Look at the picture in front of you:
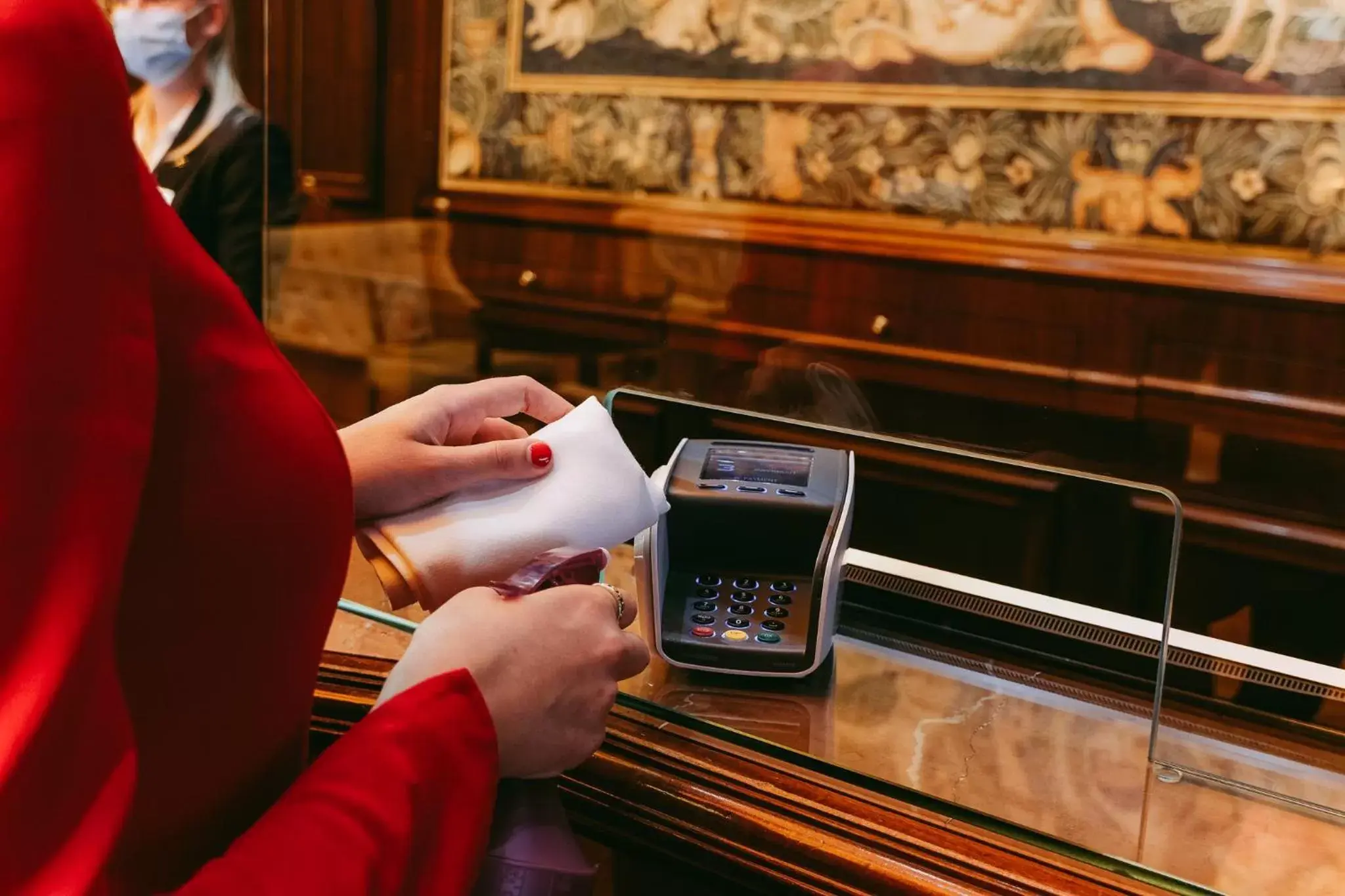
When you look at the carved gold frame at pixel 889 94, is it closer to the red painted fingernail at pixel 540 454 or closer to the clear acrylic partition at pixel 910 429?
the clear acrylic partition at pixel 910 429

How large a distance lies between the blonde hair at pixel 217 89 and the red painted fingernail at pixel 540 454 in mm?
1324

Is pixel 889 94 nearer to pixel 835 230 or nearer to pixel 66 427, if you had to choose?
pixel 835 230

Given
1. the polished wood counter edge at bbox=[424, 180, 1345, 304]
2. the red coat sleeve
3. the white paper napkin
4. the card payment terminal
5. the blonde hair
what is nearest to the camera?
the red coat sleeve

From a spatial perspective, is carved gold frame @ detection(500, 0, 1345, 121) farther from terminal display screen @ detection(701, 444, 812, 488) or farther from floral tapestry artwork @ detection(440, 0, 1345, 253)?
terminal display screen @ detection(701, 444, 812, 488)

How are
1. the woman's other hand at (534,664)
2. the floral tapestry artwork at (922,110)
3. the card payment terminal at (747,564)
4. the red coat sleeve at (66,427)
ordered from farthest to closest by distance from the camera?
the floral tapestry artwork at (922,110), the card payment terminal at (747,564), the woman's other hand at (534,664), the red coat sleeve at (66,427)

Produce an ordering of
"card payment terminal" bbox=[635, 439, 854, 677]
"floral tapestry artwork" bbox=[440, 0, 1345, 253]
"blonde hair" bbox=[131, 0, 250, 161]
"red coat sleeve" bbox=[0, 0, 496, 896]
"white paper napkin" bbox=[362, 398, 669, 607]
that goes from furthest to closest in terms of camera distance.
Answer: "blonde hair" bbox=[131, 0, 250, 161] → "floral tapestry artwork" bbox=[440, 0, 1345, 253] → "card payment terminal" bbox=[635, 439, 854, 677] → "white paper napkin" bbox=[362, 398, 669, 607] → "red coat sleeve" bbox=[0, 0, 496, 896]

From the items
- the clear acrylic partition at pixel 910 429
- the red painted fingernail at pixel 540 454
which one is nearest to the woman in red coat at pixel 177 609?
the red painted fingernail at pixel 540 454

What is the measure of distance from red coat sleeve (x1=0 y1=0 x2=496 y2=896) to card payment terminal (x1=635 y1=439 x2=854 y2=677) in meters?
0.47

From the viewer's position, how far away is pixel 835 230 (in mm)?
1856

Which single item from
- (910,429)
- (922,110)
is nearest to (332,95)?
(922,110)

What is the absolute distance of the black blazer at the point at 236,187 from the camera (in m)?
1.82

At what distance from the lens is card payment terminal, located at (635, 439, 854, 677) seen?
35.3 inches

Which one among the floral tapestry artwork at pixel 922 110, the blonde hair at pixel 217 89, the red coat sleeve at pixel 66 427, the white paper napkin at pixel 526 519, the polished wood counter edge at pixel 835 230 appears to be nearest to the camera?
the red coat sleeve at pixel 66 427

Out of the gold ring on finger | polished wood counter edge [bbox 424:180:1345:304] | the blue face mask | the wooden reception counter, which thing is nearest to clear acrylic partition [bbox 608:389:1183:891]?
the wooden reception counter
